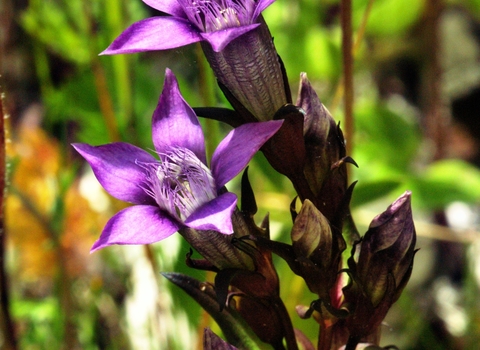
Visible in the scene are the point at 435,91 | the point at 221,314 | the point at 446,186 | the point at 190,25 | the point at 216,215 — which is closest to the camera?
the point at 216,215

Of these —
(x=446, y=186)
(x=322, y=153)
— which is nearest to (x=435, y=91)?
(x=446, y=186)

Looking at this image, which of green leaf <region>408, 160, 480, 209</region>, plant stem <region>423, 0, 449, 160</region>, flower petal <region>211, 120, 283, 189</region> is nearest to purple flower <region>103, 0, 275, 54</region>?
flower petal <region>211, 120, 283, 189</region>

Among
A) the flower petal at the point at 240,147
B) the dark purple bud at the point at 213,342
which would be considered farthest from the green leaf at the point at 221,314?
the flower petal at the point at 240,147

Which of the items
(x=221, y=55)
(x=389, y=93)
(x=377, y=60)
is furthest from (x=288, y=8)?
(x=221, y=55)

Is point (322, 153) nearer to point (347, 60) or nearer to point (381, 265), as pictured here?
point (381, 265)

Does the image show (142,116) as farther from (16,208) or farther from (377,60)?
(377,60)

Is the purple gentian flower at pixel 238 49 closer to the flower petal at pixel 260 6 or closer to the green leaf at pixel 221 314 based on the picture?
the flower petal at pixel 260 6

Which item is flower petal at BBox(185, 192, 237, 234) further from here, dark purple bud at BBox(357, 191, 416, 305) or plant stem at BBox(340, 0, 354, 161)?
plant stem at BBox(340, 0, 354, 161)
